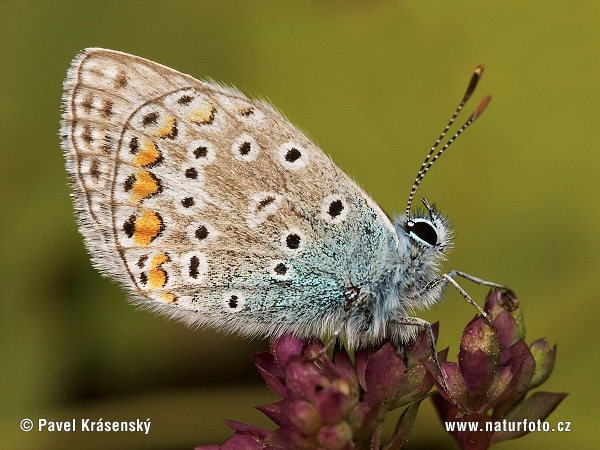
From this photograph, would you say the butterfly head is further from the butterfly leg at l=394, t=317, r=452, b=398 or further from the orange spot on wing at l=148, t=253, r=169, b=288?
the orange spot on wing at l=148, t=253, r=169, b=288

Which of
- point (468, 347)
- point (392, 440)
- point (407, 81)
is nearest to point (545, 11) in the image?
point (407, 81)

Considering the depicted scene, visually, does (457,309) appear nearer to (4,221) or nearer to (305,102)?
(305,102)

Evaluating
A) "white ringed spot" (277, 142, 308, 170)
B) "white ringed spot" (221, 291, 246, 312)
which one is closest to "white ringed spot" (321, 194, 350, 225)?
"white ringed spot" (277, 142, 308, 170)

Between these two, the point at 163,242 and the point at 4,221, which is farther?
the point at 4,221

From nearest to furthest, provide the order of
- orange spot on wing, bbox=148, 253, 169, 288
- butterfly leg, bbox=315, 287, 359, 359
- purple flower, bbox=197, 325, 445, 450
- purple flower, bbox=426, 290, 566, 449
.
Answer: purple flower, bbox=197, 325, 445, 450 < purple flower, bbox=426, 290, 566, 449 < butterfly leg, bbox=315, 287, 359, 359 < orange spot on wing, bbox=148, 253, 169, 288

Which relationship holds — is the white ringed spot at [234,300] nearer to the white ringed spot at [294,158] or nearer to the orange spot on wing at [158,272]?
the orange spot on wing at [158,272]

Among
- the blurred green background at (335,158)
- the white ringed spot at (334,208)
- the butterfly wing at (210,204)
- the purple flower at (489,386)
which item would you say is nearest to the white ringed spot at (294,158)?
the butterfly wing at (210,204)
